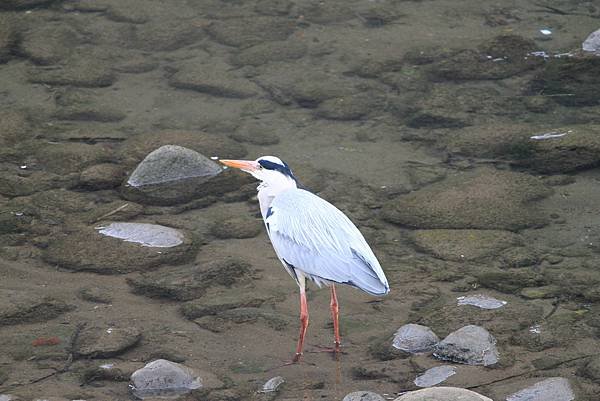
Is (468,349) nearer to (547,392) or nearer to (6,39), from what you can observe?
(547,392)

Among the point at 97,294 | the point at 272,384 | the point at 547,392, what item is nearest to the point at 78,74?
the point at 97,294

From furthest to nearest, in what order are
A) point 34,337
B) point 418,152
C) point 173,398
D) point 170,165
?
point 418,152 < point 170,165 < point 34,337 < point 173,398

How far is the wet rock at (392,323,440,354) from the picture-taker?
5.32 metres

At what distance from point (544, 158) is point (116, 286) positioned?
3412mm

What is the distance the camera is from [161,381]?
4.96m

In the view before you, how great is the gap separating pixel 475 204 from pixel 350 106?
7.05 ft

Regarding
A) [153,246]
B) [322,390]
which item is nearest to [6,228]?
[153,246]

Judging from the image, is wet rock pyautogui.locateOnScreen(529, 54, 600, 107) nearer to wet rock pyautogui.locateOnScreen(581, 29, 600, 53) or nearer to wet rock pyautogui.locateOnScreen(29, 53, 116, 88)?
wet rock pyautogui.locateOnScreen(581, 29, 600, 53)

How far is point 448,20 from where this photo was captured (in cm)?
1055

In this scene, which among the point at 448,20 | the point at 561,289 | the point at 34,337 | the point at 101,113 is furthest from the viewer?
the point at 448,20

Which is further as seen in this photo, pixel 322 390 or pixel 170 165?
pixel 170 165

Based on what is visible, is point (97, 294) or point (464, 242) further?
Result: point (464, 242)

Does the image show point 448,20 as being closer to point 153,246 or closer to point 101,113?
point 101,113

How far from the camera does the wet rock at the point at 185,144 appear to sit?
312 inches
